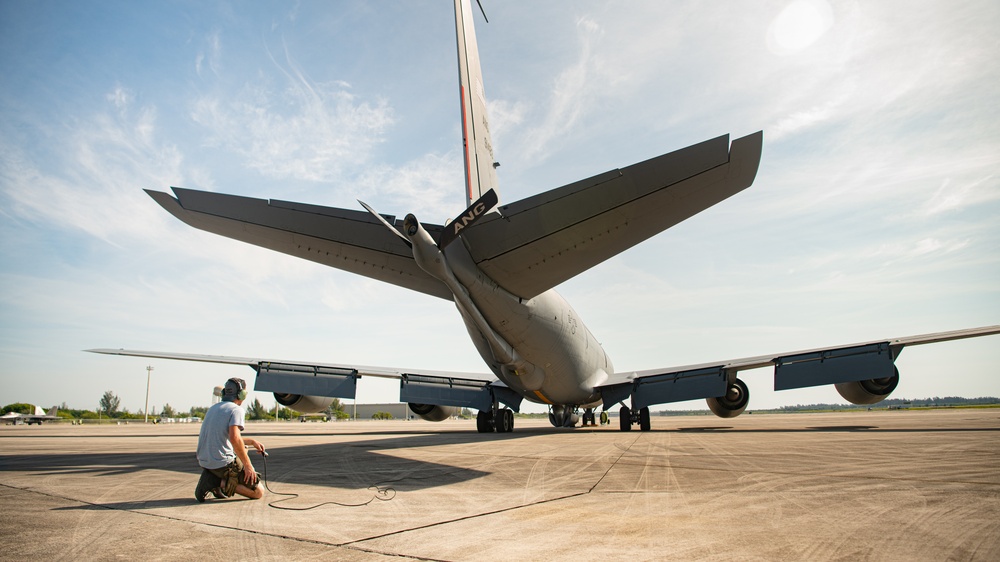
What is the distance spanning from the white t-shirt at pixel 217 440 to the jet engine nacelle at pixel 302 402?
7496 mm

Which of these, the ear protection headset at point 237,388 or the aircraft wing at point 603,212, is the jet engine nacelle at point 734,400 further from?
the ear protection headset at point 237,388

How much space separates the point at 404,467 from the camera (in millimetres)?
7582

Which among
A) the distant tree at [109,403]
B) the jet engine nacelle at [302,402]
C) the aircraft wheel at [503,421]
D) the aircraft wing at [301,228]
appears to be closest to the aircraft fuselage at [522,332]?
the aircraft wing at [301,228]

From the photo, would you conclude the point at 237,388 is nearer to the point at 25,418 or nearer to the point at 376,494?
the point at 376,494

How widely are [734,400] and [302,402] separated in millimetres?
13089

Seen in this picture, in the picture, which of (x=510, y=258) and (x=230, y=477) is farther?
(x=510, y=258)

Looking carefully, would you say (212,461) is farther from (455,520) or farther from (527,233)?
(527,233)

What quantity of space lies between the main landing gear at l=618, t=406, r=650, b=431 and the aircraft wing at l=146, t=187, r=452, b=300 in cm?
1209

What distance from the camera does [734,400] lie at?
16438mm

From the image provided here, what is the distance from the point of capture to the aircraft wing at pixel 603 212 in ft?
19.9

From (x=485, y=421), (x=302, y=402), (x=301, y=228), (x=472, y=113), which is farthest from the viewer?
(x=485, y=421)

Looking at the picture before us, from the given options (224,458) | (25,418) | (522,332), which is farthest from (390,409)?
(224,458)

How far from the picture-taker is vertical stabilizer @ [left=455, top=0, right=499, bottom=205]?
10.9 metres

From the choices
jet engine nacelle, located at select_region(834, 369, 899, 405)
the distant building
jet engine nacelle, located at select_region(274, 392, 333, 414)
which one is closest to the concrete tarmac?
jet engine nacelle, located at select_region(274, 392, 333, 414)
